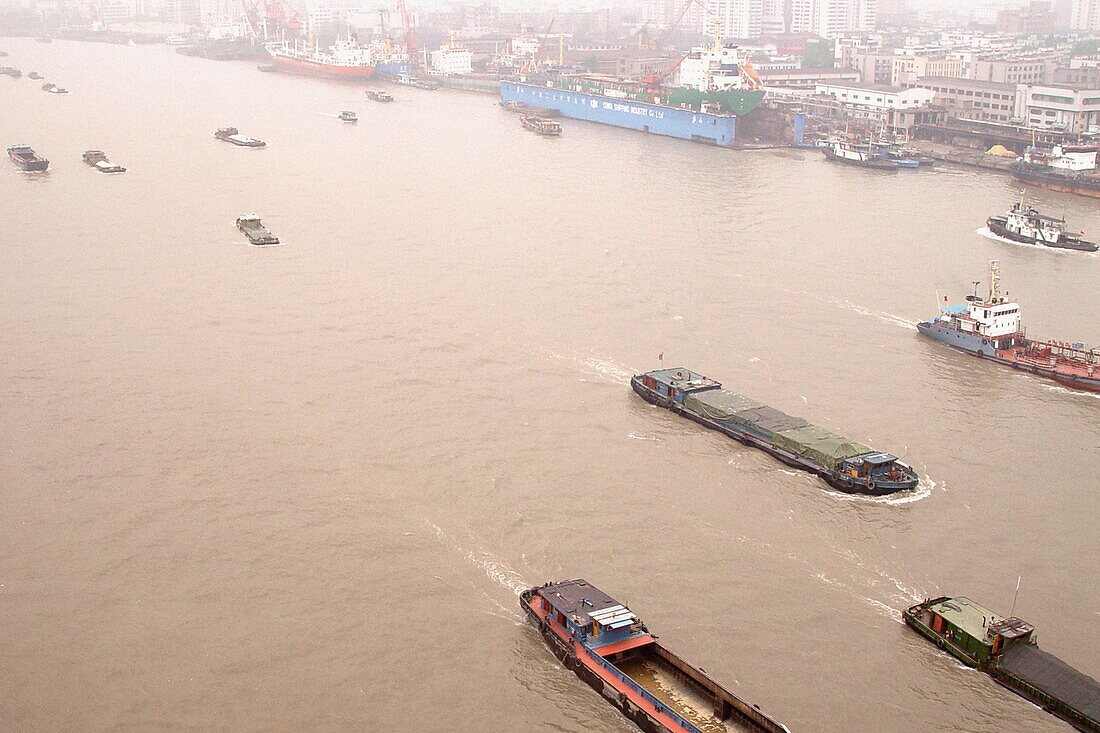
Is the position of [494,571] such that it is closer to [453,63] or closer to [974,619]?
[974,619]

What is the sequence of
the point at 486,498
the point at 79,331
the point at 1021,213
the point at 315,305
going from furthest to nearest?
1. the point at 1021,213
2. the point at 315,305
3. the point at 79,331
4. the point at 486,498

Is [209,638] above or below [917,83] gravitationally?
below

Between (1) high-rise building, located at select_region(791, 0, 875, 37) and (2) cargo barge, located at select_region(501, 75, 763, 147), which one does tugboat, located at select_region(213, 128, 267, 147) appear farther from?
(1) high-rise building, located at select_region(791, 0, 875, 37)

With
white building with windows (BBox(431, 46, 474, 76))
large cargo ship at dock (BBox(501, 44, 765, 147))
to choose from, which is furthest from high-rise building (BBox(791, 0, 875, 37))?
large cargo ship at dock (BBox(501, 44, 765, 147))

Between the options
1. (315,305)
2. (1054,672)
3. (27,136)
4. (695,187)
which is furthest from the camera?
(27,136)

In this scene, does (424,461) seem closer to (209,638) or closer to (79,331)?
(209,638)

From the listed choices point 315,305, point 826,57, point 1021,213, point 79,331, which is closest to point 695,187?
point 1021,213

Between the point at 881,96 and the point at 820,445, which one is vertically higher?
the point at 881,96

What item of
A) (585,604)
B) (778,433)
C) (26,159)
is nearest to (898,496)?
(778,433)
